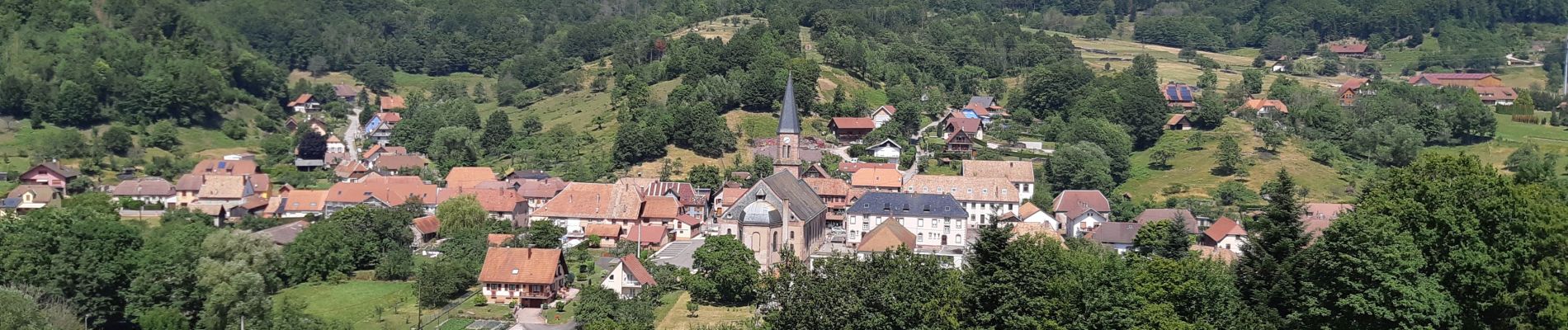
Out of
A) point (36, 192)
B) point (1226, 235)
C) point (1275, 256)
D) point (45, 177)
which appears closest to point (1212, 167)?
point (1226, 235)

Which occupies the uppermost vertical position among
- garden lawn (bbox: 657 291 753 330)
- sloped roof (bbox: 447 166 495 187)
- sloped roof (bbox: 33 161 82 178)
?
sloped roof (bbox: 33 161 82 178)

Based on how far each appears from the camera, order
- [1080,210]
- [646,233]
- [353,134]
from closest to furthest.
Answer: [646,233] → [1080,210] → [353,134]

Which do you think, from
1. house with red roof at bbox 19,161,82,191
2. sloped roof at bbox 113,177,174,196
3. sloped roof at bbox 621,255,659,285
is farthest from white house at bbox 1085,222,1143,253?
house with red roof at bbox 19,161,82,191

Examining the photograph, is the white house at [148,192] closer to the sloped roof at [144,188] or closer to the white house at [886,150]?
the sloped roof at [144,188]

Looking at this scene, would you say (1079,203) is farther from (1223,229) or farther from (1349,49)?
(1349,49)

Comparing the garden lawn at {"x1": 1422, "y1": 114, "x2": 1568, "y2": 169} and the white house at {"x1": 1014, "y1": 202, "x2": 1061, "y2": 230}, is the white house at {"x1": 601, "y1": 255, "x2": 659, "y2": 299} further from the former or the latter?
the garden lawn at {"x1": 1422, "y1": 114, "x2": 1568, "y2": 169}

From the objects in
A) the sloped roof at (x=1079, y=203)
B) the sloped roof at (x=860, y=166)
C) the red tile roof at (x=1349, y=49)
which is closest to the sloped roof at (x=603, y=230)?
Result: the sloped roof at (x=860, y=166)
